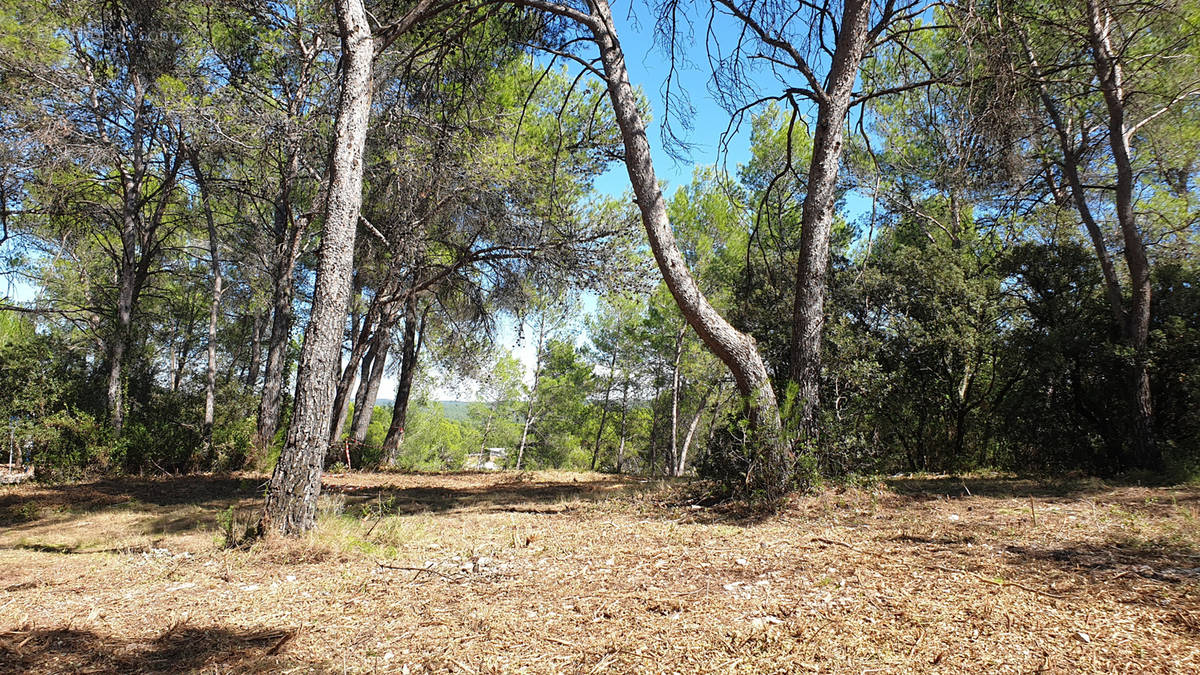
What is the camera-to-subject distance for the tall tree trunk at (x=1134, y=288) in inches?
229

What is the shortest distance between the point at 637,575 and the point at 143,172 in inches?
482

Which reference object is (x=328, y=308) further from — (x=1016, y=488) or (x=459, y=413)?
(x=459, y=413)

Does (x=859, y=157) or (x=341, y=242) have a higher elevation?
(x=859, y=157)

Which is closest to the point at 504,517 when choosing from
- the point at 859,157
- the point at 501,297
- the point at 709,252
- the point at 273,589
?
the point at 273,589

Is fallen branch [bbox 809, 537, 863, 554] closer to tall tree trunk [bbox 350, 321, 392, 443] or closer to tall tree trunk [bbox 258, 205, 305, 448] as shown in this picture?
tall tree trunk [bbox 258, 205, 305, 448]

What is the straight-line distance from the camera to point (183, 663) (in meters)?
1.88

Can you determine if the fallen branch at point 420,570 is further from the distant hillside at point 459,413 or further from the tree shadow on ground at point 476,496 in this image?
the distant hillside at point 459,413

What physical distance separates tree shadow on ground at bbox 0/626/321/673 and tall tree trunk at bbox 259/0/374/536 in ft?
5.05

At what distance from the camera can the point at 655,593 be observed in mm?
2404

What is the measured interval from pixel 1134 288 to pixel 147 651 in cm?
891

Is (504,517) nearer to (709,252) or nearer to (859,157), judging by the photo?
(859,157)

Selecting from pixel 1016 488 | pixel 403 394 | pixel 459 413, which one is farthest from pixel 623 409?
pixel 459 413

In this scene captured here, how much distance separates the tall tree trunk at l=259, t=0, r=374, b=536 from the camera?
372 cm

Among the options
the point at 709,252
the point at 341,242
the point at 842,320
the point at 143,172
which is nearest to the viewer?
the point at 341,242
